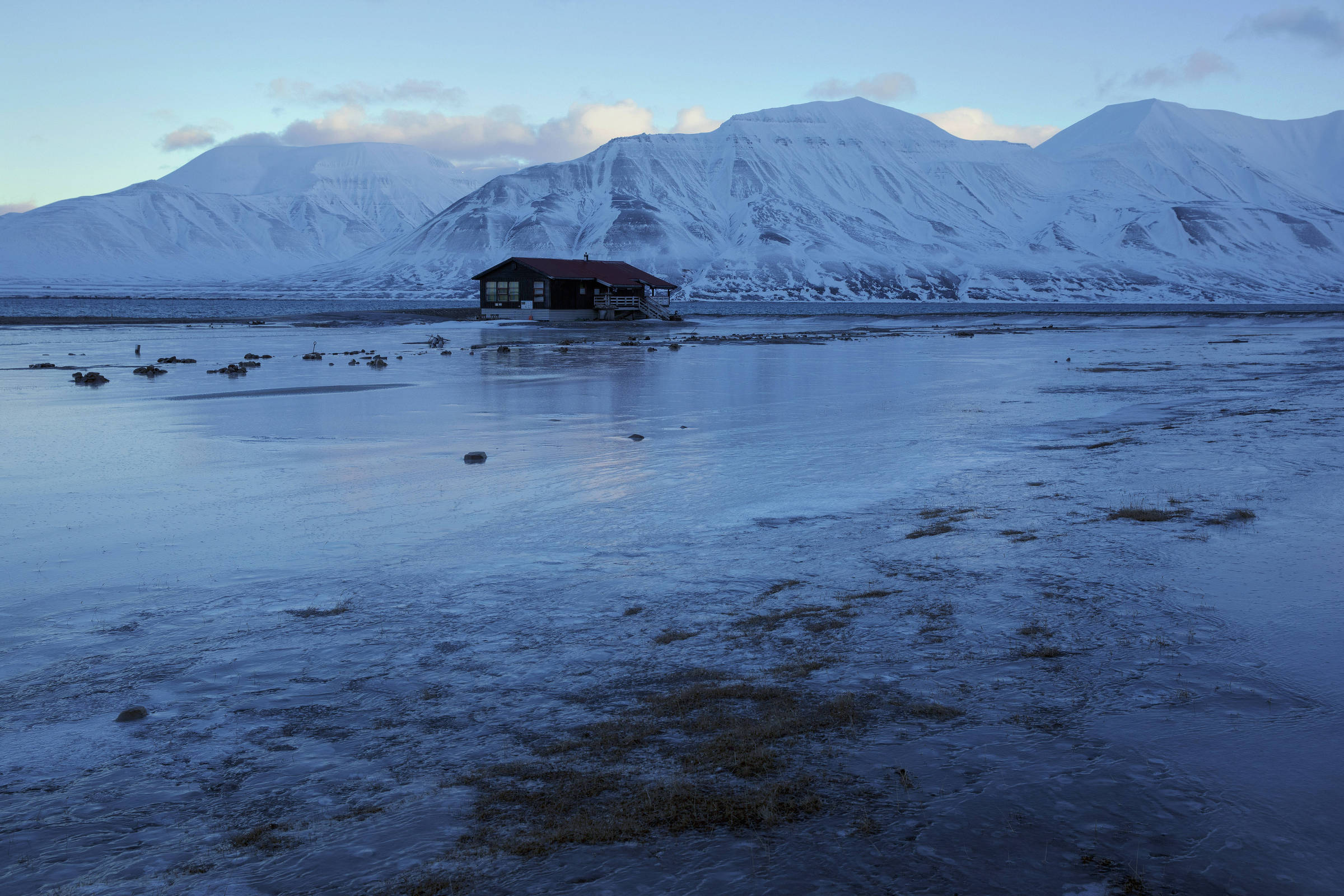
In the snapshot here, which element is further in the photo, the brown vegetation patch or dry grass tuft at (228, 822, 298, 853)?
A: the brown vegetation patch

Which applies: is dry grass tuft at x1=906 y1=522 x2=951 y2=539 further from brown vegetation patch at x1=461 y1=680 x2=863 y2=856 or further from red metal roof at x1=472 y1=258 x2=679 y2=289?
red metal roof at x1=472 y1=258 x2=679 y2=289

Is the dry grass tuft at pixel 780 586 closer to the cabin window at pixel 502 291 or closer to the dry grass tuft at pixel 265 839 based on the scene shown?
the dry grass tuft at pixel 265 839

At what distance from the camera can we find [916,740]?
21.6 feet

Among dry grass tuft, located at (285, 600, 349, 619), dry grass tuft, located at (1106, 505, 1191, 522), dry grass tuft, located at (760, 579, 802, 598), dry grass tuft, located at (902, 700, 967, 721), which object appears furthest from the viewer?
dry grass tuft, located at (1106, 505, 1191, 522)

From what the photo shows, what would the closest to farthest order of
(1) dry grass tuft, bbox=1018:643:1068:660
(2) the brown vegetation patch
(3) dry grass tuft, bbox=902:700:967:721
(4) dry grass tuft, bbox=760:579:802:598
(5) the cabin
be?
(2) the brown vegetation patch < (3) dry grass tuft, bbox=902:700:967:721 < (1) dry grass tuft, bbox=1018:643:1068:660 < (4) dry grass tuft, bbox=760:579:802:598 < (5) the cabin

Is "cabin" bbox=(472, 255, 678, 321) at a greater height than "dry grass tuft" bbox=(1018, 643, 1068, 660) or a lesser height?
greater

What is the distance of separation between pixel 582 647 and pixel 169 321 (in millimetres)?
86809

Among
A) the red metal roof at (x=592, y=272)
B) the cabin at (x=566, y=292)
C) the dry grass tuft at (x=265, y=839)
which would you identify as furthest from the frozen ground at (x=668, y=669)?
the red metal roof at (x=592, y=272)

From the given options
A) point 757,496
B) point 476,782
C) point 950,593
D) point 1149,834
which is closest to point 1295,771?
point 1149,834

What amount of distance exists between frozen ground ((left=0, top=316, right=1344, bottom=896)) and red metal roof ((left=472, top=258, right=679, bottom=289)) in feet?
238

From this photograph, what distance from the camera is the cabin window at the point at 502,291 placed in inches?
3681

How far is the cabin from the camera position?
295 ft

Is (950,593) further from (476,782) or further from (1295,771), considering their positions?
(476,782)

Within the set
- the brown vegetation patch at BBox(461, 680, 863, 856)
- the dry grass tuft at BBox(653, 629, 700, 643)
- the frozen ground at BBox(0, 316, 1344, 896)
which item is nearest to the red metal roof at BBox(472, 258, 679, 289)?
the frozen ground at BBox(0, 316, 1344, 896)
